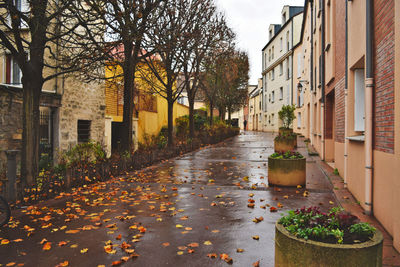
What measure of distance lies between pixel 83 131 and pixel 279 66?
25.2 metres

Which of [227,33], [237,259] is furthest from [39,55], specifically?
[227,33]

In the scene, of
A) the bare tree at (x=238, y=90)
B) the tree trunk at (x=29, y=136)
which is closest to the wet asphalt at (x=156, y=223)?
the tree trunk at (x=29, y=136)

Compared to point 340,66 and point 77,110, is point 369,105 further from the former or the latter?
point 77,110

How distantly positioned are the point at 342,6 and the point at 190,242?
23.9 ft

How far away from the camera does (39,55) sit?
738 centimetres

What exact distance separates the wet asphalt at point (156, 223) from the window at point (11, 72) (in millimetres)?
7717

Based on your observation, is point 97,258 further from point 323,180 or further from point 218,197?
point 323,180

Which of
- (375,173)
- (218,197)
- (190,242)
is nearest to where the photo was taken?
(190,242)

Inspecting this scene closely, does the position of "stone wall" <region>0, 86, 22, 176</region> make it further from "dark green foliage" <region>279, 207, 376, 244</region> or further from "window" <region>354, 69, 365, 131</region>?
"dark green foliage" <region>279, 207, 376, 244</region>

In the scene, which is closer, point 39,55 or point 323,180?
point 39,55

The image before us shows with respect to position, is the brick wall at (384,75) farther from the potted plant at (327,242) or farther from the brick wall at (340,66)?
the brick wall at (340,66)

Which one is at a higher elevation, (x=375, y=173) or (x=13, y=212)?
(x=375, y=173)

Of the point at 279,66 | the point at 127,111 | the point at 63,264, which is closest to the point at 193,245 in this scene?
the point at 63,264

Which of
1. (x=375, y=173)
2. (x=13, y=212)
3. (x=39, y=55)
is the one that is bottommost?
(x=13, y=212)
